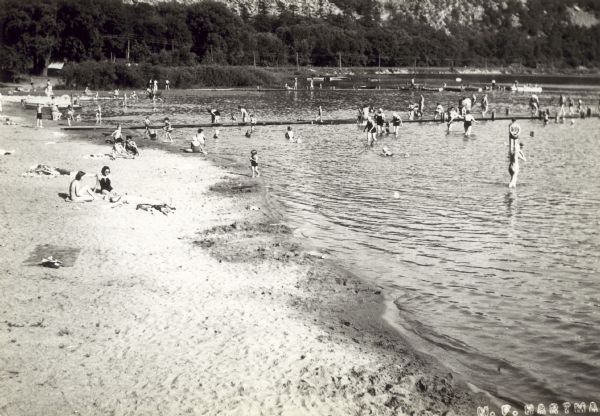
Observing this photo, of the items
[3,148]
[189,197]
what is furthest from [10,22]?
[189,197]

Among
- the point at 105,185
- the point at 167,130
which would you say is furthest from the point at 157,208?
the point at 167,130

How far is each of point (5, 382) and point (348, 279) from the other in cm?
783

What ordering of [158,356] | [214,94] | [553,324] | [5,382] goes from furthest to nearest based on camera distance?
[214,94]
[553,324]
[158,356]
[5,382]

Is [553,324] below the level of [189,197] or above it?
below

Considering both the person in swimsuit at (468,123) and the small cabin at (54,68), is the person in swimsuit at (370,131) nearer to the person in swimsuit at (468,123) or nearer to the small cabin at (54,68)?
the person in swimsuit at (468,123)

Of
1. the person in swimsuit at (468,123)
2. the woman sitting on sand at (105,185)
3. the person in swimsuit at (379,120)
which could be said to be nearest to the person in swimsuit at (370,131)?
the person in swimsuit at (379,120)

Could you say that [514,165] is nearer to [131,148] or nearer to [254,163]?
[254,163]

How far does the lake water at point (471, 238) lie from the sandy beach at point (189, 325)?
1186 mm

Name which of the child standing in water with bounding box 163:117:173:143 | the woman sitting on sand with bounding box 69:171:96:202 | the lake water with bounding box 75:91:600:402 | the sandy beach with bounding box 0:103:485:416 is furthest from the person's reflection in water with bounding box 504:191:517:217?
the child standing in water with bounding box 163:117:173:143

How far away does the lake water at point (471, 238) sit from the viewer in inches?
437

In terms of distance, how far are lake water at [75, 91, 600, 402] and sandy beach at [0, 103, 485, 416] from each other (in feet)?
3.89

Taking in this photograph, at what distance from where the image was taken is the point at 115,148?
29.9m

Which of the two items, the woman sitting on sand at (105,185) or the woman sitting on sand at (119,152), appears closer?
the woman sitting on sand at (105,185)

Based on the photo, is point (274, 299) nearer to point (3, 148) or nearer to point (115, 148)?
point (115, 148)
